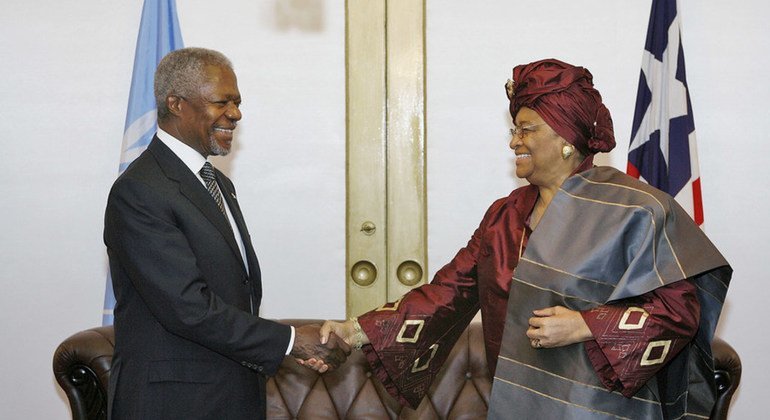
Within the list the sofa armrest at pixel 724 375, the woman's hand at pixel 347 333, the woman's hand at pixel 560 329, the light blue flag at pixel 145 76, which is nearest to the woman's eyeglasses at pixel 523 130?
the woman's hand at pixel 560 329

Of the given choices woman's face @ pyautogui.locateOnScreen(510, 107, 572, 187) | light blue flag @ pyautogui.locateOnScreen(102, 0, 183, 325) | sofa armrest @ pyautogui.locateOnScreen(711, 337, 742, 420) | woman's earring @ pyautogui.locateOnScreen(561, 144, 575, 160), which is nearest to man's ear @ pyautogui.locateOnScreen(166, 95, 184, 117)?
woman's face @ pyautogui.locateOnScreen(510, 107, 572, 187)

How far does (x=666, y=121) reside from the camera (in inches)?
173

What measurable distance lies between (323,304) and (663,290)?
223 cm

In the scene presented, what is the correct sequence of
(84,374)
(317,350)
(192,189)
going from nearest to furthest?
(192,189)
(317,350)
(84,374)

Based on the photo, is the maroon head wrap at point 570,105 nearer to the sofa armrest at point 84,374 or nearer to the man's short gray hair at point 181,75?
the man's short gray hair at point 181,75

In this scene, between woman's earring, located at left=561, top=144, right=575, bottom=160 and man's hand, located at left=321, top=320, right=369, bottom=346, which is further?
man's hand, located at left=321, top=320, right=369, bottom=346

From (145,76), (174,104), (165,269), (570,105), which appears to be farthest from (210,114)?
(145,76)

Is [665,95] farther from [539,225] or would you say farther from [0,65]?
[0,65]

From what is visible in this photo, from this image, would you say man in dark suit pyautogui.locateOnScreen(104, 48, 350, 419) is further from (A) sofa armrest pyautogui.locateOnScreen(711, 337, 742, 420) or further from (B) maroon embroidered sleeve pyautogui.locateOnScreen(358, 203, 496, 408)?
(A) sofa armrest pyautogui.locateOnScreen(711, 337, 742, 420)

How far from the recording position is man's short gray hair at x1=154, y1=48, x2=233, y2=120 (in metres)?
3.04

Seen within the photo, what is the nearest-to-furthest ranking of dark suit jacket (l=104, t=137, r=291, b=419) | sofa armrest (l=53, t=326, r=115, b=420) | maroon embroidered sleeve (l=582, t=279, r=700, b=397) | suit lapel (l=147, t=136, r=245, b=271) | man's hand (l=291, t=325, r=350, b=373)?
maroon embroidered sleeve (l=582, t=279, r=700, b=397)
dark suit jacket (l=104, t=137, r=291, b=419)
suit lapel (l=147, t=136, r=245, b=271)
man's hand (l=291, t=325, r=350, b=373)
sofa armrest (l=53, t=326, r=115, b=420)

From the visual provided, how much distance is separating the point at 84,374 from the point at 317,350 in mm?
974

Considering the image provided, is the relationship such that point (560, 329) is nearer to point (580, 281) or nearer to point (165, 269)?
point (580, 281)

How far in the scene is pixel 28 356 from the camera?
4668mm
